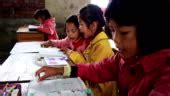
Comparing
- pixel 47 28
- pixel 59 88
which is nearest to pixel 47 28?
pixel 47 28

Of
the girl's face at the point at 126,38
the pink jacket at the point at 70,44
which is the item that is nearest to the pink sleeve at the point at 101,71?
the girl's face at the point at 126,38

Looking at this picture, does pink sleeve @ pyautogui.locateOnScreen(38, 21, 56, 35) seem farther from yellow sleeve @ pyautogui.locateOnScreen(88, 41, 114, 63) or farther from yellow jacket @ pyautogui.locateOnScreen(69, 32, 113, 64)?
yellow sleeve @ pyautogui.locateOnScreen(88, 41, 114, 63)

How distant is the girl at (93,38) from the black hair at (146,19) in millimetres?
769

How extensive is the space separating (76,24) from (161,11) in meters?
1.41

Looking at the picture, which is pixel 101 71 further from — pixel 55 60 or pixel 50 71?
pixel 55 60

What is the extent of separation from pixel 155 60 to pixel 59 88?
1.56ft

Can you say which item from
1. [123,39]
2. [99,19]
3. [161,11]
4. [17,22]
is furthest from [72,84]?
[17,22]

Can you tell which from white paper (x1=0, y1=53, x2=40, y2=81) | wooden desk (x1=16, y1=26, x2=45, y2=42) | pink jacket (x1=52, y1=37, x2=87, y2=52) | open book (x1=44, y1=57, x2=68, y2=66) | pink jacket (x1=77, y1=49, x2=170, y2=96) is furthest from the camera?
wooden desk (x1=16, y1=26, x2=45, y2=42)

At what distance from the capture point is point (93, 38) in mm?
1833

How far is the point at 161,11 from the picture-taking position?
89 centimetres

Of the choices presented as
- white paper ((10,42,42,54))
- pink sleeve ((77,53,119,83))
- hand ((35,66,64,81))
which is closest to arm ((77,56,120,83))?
pink sleeve ((77,53,119,83))

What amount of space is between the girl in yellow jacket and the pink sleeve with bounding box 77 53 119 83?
257 millimetres

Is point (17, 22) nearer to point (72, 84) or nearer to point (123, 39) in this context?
point (72, 84)

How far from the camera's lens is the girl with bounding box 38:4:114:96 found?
1.70 meters
